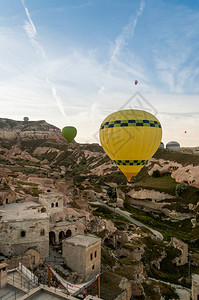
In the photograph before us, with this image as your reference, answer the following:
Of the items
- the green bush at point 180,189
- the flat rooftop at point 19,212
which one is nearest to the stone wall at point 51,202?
the flat rooftop at point 19,212

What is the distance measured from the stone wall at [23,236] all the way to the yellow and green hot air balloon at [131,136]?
11.2m

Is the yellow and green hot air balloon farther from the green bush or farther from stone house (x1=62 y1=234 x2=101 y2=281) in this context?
the green bush

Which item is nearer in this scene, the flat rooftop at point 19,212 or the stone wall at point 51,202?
the flat rooftop at point 19,212

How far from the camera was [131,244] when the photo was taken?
1335 inches

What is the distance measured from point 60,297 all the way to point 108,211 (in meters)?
42.0


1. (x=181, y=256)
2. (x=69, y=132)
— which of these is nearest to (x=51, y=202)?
(x=181, y=256)

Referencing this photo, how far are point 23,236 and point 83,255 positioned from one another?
19.3 feet

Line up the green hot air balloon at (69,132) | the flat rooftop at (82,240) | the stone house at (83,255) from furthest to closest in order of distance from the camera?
the green hot air balloon at (69,132) → the flat rooftop at (82,240) → the stone house at (83,255)

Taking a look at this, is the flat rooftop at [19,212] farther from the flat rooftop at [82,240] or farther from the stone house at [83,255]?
the stone house at [83,255]

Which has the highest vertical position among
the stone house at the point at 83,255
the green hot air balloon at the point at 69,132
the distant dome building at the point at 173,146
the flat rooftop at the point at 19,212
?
the green hot air balloon at the point at 69,132

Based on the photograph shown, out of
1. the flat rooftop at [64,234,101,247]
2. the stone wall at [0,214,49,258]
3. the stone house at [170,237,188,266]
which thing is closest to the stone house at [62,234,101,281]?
the flat rooftop at [64,234,101,247]

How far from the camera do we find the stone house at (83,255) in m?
21.1

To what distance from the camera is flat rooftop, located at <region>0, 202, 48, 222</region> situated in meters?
23.0

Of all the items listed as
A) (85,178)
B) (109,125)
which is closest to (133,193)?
(85,178)
